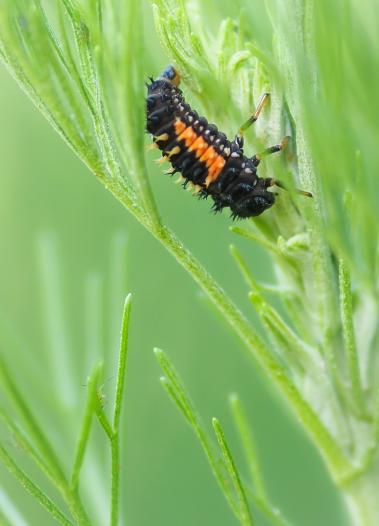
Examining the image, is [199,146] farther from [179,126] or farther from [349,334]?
[349,334]

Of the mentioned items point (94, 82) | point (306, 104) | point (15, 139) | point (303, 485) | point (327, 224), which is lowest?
point (303, 485)

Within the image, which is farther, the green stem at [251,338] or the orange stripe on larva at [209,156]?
the orange stripe on larva at [209,156]

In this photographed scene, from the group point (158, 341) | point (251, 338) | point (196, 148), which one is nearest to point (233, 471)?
point (251, 338)

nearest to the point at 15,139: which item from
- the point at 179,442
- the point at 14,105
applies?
the point at 14,105

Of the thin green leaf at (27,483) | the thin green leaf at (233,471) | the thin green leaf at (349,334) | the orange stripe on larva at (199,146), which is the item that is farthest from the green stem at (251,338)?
the thin green leaf at (27,483)

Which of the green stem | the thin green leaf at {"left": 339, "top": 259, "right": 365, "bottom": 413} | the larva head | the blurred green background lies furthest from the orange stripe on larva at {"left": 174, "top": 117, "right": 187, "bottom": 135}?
the blurred green background

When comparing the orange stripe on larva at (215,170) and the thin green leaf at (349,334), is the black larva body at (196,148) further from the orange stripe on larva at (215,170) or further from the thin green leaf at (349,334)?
the thin green leaf at (349,334)

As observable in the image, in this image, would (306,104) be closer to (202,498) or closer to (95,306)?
(95,306)
